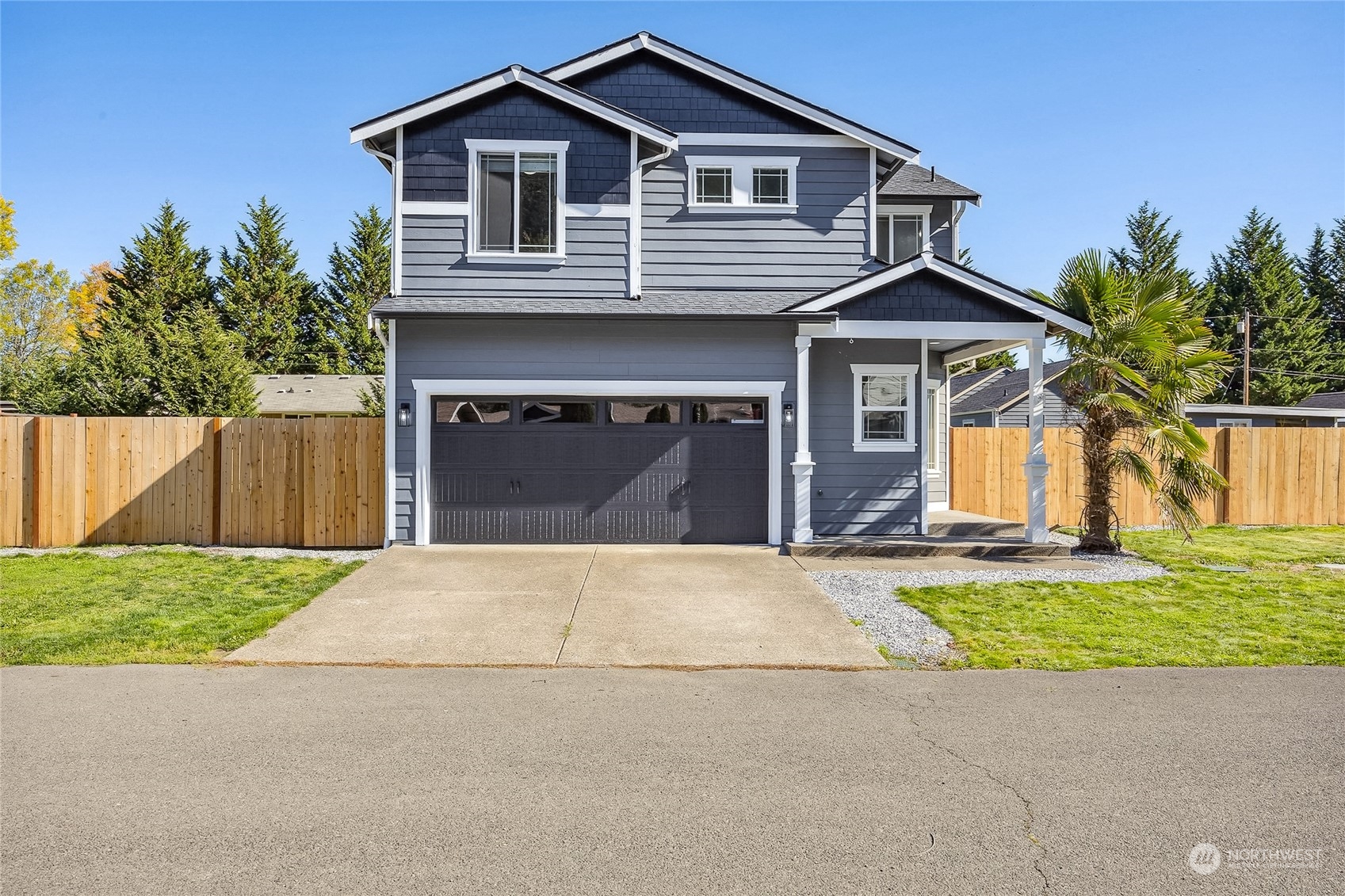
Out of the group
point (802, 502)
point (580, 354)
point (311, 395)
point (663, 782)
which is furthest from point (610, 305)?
point (311, 395)

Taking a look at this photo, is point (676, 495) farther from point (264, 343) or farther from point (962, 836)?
point (264, 343)

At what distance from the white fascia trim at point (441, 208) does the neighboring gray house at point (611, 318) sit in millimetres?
33

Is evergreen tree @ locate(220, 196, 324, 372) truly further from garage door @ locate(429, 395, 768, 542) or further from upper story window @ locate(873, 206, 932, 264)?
upper story window @ locate(873, 206, 932, 264)

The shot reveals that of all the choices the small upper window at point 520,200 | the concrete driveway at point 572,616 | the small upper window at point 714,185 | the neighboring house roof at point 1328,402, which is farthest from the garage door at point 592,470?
the neighboring house roof at point 1328,402

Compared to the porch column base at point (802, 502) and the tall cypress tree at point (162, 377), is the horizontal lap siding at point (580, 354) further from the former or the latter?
the tall cypress tree at point (162, 377)

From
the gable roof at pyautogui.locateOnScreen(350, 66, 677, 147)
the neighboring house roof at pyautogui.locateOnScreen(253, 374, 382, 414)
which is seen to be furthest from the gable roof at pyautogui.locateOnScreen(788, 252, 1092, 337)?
the neighboring house roof at pyautogui.locateOnScreen(253, 374, 382, 414)

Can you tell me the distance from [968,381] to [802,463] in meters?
24.1

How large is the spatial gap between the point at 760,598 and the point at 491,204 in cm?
716

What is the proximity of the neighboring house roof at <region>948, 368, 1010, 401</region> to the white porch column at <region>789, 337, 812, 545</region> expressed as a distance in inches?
830

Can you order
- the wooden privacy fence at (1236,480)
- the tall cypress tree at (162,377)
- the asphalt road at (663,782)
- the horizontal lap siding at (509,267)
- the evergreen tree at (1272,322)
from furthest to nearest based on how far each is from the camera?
1. the evergreen tree at (1272,322)
2. the tall cypress tree at (162,377)
3. the wooden privacy fence at (1236,480)
4. the horizontal lap siding at (509,267)
5. the asphalt road at (663,782)

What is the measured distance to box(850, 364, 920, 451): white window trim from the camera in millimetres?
12719

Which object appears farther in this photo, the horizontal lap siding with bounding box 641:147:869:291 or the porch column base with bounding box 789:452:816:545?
the horizontal lap siding with bounding box 641:147:869:291

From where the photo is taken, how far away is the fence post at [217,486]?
11906 millimetres

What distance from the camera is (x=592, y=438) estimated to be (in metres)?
11.8
